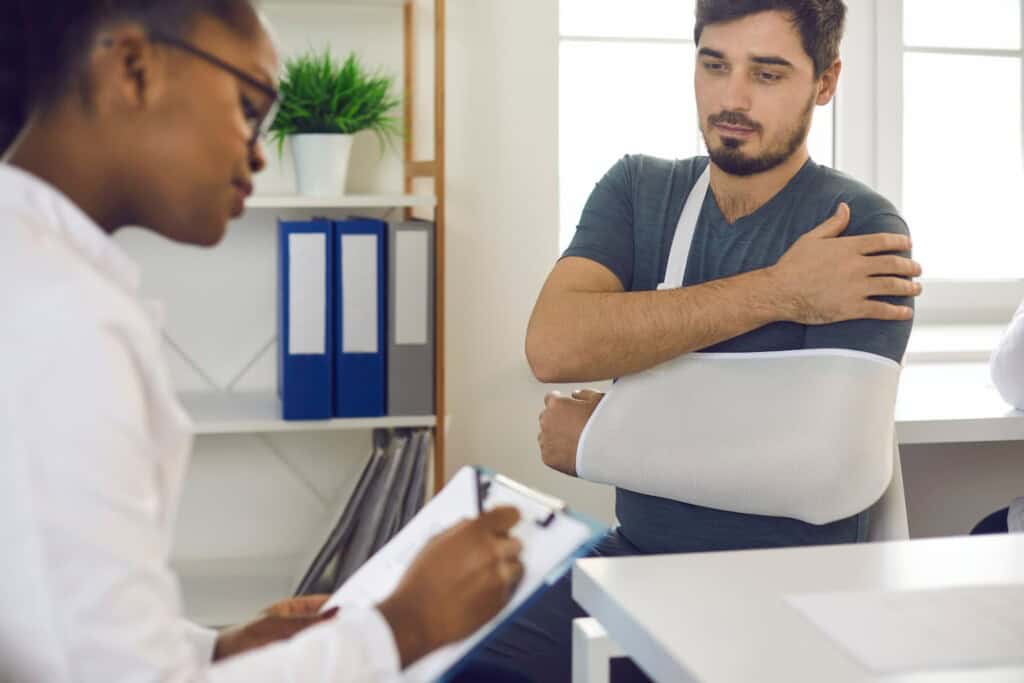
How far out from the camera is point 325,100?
84.9 inches

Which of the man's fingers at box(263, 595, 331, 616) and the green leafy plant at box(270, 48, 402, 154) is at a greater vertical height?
the green leafy plant at box(270, 48, 402, 154)

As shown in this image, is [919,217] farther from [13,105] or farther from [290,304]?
[13,105]

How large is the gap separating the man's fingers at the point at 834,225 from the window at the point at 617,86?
1.01 m

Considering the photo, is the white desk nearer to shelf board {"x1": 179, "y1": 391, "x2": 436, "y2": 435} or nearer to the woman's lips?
the woman's lips

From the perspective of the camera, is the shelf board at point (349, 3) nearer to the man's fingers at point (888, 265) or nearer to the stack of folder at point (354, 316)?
the stack of folder at point (354, 316)

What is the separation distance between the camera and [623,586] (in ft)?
3.45

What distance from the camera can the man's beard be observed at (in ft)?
5.48

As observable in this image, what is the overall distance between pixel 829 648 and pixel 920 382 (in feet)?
5.03

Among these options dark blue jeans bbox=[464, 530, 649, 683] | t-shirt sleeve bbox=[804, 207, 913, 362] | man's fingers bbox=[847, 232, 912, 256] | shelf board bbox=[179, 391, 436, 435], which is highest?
man's fingers bbox=[847, 232, 912, 256]

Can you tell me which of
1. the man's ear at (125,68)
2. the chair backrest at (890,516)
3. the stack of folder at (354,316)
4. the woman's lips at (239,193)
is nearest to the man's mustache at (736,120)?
the chair backrest at (890,516)

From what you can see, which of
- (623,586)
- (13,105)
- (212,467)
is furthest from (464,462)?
(13,105)

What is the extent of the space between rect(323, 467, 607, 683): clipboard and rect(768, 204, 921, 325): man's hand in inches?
26.9

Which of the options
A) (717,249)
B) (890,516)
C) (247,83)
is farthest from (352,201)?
(247,83)

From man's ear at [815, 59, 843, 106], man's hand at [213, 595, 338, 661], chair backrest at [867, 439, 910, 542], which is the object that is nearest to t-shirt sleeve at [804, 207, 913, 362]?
chair backrest at [867, 439, 910, 542]
